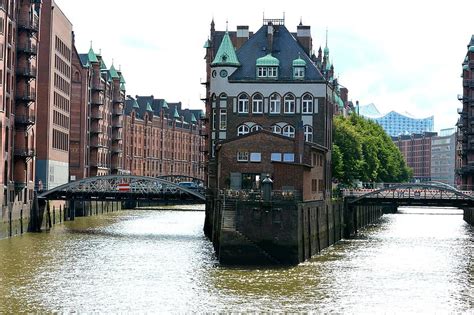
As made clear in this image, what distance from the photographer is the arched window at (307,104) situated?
85125mm

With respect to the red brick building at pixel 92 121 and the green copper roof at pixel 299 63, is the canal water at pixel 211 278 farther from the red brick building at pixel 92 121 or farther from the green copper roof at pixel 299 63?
the red brick building at pixel 92 121

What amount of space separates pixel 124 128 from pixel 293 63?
10368cm

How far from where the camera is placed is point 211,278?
53.3 meters

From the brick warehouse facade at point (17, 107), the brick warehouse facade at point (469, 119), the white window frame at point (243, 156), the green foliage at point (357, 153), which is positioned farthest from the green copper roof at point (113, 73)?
the white window frame at point (243, 156)

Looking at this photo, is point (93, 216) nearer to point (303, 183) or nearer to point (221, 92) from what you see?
point (221, 92)

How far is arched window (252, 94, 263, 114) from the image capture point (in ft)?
280

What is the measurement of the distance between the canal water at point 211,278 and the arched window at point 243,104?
11620mm

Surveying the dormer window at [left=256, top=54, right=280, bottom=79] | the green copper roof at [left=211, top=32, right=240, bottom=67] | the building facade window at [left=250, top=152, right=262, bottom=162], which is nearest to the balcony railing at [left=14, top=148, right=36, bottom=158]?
the green copper roof at [left=211, top=32, right=240, bottom=67]

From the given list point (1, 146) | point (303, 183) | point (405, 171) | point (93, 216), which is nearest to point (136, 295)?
point (303, 183)

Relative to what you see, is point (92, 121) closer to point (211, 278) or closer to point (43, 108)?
point (43, 108)

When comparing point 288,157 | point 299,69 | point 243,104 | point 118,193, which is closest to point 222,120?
point 243,104

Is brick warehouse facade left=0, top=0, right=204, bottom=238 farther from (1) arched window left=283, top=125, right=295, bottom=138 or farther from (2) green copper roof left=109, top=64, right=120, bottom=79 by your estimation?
(1) arched window left=283, top=125, right=295, bottom=138

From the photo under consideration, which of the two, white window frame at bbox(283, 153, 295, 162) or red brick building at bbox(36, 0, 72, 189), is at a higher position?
red brick building at bbox(36, 0, 72, 189)

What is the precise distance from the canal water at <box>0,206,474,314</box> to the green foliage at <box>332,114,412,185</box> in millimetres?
24060
